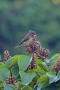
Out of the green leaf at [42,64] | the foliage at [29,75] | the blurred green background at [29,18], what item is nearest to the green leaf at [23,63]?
the foliage at [29,75]

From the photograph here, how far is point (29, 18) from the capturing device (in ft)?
86.1

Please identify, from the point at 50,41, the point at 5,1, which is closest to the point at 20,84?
the point at 50,41

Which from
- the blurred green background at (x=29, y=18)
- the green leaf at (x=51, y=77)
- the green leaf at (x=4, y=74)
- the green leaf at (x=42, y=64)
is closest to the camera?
the green leaf at (x=51, y=77)

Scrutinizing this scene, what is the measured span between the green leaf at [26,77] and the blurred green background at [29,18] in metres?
20.3

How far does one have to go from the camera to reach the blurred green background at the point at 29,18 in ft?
78.7

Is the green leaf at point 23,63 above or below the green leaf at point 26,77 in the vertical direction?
above

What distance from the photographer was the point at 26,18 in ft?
86.1

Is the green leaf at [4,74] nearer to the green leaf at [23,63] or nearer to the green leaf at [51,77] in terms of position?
the green leaf at [23,63]

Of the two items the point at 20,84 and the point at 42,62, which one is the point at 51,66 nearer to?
the point at 42,62

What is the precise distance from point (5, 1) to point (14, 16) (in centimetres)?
117

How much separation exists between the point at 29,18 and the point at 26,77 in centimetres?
2353

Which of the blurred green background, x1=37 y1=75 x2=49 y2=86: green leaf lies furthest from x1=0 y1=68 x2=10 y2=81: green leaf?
the blurred green background

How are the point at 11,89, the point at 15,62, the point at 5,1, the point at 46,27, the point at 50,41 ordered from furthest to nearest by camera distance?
the point at 5,1 → the point at 46,27 → the point at 50,41 → the point at 15,62 → the point at 11,89

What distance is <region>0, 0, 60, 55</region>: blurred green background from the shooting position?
2398 cm
